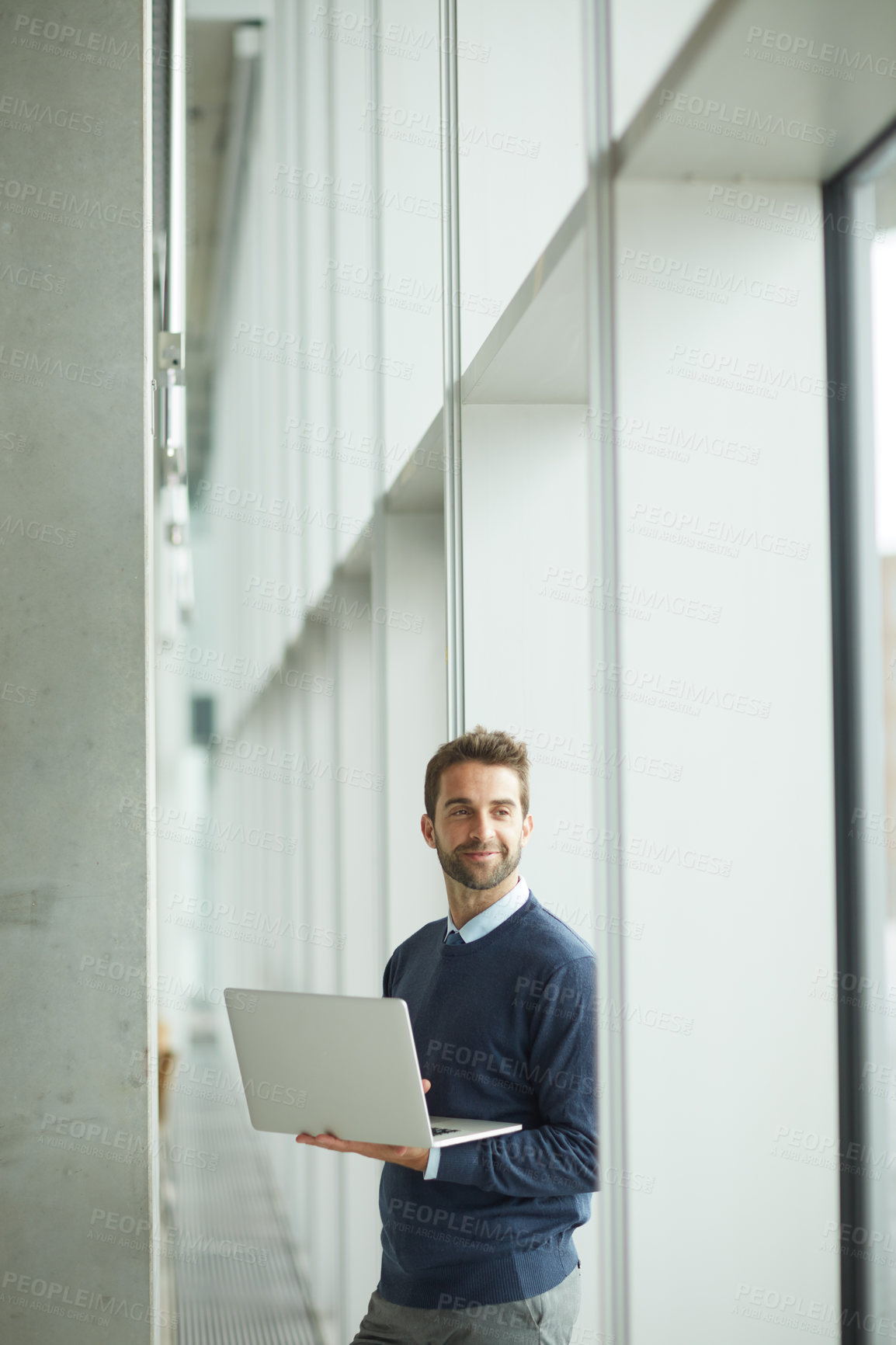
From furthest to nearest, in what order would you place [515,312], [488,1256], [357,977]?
1. [357,977]
2. [515,312]
3. [488,1256]

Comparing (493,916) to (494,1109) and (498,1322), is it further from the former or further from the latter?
(498,1322)

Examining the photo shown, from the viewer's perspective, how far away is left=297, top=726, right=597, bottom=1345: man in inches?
72.4

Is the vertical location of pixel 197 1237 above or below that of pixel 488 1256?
below

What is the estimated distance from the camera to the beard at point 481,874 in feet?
6.77

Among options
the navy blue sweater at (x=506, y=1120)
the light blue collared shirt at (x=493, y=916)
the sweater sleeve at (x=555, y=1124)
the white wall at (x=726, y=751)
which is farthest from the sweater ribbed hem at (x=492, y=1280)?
the light blue collared shirt at (x=493, y=916)

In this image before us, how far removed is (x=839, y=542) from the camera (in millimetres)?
1571

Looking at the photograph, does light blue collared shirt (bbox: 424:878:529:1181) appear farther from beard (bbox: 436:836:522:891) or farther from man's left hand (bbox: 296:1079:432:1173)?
man's left hand (bbox: 296:1079:432:1173)

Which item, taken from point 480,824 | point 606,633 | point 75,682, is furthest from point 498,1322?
point 75,682

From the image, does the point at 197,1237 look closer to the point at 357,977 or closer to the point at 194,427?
the point at 357,977

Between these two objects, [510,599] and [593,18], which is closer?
[593,18]

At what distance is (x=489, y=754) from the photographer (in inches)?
83.5

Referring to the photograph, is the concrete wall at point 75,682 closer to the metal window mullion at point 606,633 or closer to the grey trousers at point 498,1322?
the grey trousers at point 498,1322

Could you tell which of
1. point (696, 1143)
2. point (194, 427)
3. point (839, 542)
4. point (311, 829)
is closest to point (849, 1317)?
point (696, 1143)

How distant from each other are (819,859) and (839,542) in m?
0.42
